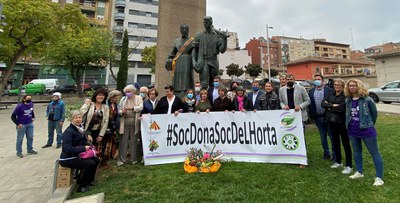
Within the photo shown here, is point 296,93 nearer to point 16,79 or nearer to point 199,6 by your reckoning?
point 199,6

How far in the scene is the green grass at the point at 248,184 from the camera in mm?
3059

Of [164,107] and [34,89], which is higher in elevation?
[34,89]

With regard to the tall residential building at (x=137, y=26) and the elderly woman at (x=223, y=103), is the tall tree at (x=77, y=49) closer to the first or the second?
the tall residential building at (x=137, y=26)

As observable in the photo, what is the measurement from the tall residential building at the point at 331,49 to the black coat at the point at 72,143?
293 ft

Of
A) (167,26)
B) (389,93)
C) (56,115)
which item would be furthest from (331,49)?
(56,115)

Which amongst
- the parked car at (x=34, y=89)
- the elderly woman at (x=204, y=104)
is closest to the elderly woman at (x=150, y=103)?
the elderly woman at (x=204, y=104)

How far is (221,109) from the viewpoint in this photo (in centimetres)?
486

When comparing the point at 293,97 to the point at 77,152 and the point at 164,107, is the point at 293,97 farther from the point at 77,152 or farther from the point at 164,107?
the point at 77,152

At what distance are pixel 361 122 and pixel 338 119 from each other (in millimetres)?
Answer: 498

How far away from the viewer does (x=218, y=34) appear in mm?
6297

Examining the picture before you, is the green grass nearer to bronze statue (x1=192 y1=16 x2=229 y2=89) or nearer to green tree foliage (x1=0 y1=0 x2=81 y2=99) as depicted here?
bronze statue (x1=192 y1=16 x2=229 y2=89)

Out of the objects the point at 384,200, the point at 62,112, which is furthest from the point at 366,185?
the point at 62,112

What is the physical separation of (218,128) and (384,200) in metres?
2.85

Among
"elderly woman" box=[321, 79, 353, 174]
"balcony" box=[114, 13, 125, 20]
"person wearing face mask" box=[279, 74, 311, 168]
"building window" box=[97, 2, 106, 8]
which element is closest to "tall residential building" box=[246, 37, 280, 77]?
"balcony" box=[114, 13, 125, 20]
